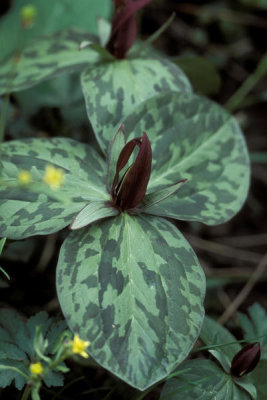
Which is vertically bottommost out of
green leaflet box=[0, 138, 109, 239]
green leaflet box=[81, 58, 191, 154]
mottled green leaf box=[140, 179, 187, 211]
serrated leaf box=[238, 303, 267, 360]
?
serrated leaf box=[238, 303, 267, 360]

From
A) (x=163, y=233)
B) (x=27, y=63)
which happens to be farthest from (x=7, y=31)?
(x=163, y=233)

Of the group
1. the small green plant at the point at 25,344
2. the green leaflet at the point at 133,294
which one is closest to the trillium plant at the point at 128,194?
the green leaflet at the point at 133,294

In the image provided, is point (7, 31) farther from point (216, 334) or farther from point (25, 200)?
point (216, 334)

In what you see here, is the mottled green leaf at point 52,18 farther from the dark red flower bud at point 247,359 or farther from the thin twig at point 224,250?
the dark red flower bud at point 247,359

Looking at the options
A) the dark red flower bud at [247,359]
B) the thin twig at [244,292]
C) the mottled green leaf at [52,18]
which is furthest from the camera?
the mottled green leaf at [52,18]

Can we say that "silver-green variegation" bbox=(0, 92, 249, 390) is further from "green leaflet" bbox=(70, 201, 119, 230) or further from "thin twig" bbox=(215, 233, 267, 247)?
"thin twig" bbox=(215, 233, 267, 247)

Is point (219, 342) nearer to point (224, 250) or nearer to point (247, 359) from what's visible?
point (247, 359)

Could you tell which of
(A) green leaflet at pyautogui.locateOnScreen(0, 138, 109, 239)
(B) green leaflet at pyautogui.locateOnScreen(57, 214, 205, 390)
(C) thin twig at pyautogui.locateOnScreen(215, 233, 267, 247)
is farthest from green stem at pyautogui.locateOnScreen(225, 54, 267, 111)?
(B) green leaflet at pyautogui.locateOnScreen(57, 214, 205, 390)
